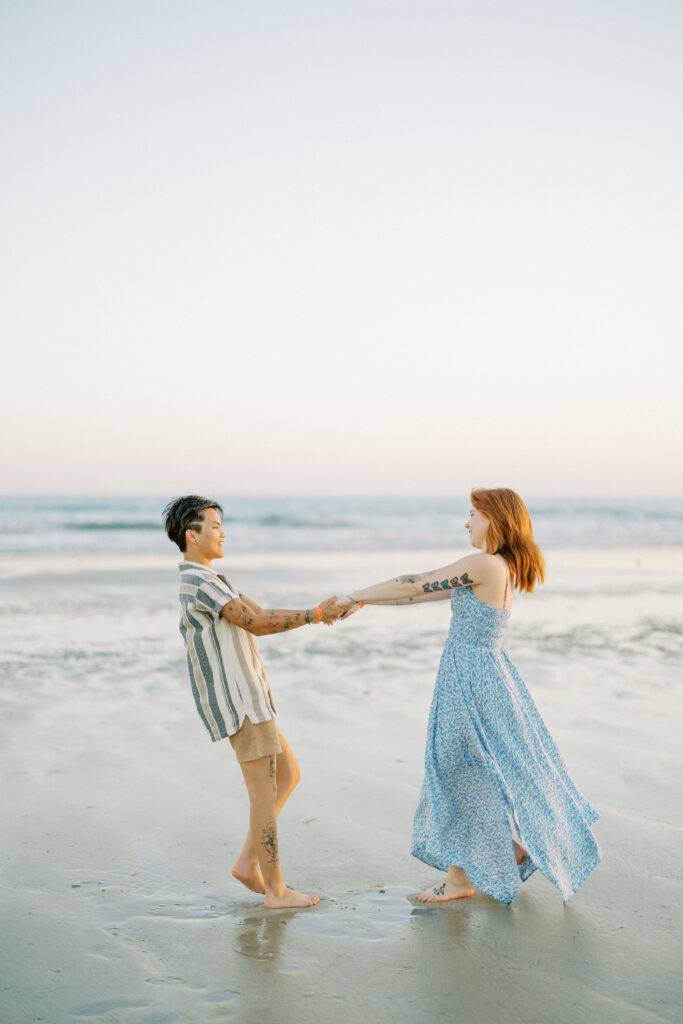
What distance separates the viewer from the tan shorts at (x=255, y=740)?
3.76 m

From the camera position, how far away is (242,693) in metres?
3.74

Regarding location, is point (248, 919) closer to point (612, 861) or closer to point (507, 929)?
point (507, 929)

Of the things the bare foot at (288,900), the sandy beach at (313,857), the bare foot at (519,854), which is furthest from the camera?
the bare foot at (519,854)

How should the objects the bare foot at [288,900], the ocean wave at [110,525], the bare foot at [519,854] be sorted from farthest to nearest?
1. the ocean wave at [110,525]
2. the bare foot at [519,854]
3. the bare foot at [288,900]

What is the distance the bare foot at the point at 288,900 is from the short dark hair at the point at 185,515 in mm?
1624

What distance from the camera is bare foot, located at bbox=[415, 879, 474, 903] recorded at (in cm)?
379

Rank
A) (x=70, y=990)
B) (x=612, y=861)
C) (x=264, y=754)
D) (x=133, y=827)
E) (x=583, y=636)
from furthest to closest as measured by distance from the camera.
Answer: (x=583, y=636) → (x=133, y=827) → (x=612, y=861) → (x=264, y=754) → (x=70, y=990)

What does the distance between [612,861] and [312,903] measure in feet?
5.01

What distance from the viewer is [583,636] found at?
9.78m

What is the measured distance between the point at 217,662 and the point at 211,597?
31cm

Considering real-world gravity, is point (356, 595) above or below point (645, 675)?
above

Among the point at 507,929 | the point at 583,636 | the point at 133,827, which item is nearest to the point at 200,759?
the point at 133,827

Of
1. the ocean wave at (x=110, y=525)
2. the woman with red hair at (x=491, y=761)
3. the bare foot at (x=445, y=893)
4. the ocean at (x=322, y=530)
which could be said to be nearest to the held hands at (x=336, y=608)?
the woman with red hair at (x=491, y=761)

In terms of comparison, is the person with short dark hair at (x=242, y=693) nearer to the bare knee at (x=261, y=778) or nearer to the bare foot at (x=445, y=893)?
the bare knee at (x=261, y=778)
